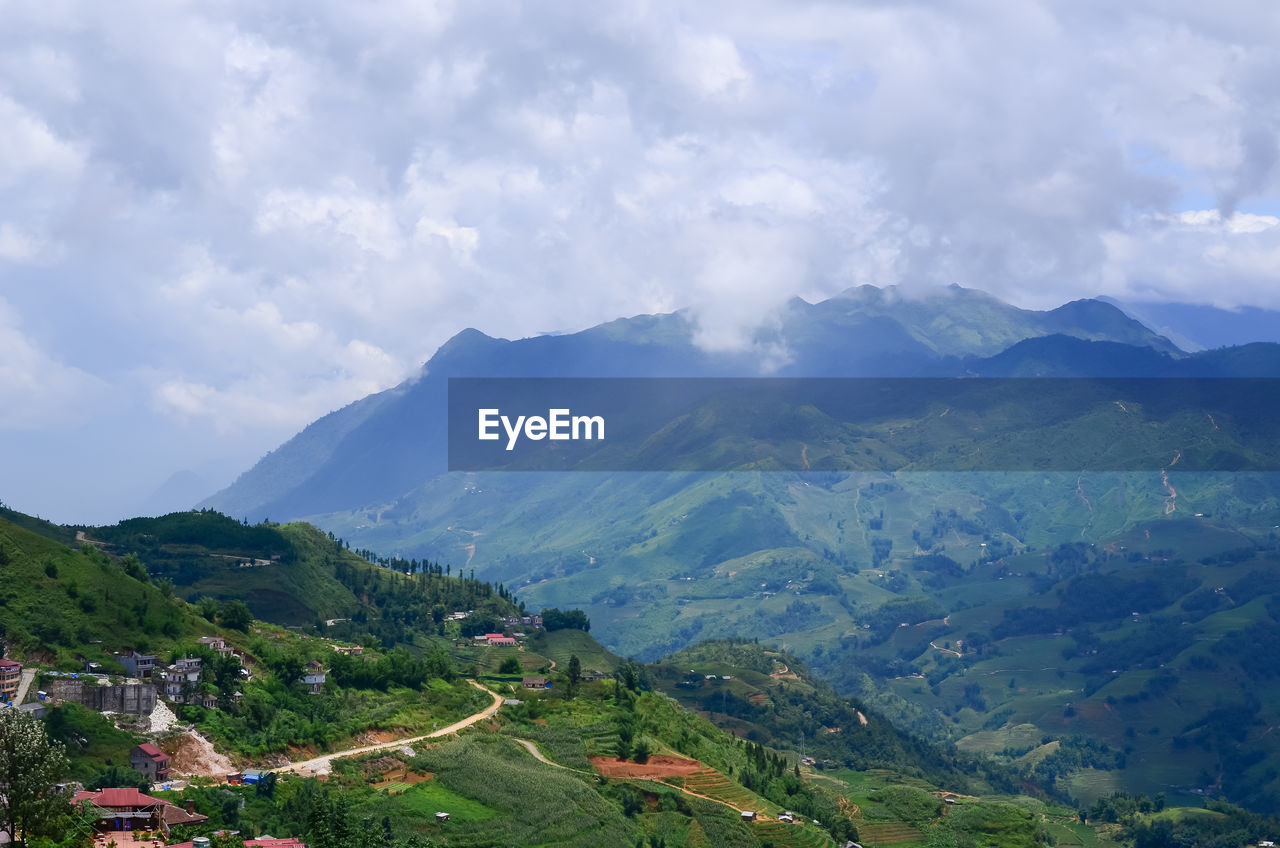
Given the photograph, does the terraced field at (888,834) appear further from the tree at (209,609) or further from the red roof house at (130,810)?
the red roof house at (130,810)

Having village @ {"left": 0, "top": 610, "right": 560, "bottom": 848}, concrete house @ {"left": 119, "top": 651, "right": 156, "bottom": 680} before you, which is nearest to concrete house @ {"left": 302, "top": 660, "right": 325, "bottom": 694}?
village @ {"left": 0, "top": 610, "right": 560, "bottom": 848}

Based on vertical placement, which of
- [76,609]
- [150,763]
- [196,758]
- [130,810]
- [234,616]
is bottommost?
[196,758]

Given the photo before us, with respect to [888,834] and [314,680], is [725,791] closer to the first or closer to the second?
[888,834]

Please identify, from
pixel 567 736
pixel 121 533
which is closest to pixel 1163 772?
pixel 567 736

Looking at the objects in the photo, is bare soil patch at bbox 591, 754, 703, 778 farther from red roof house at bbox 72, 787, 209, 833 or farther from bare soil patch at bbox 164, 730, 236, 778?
red roof house at bbox 72, 787, 209, 833

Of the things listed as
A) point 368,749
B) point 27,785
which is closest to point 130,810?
point 27,785

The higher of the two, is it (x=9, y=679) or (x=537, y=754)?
(x=9, y=679)
